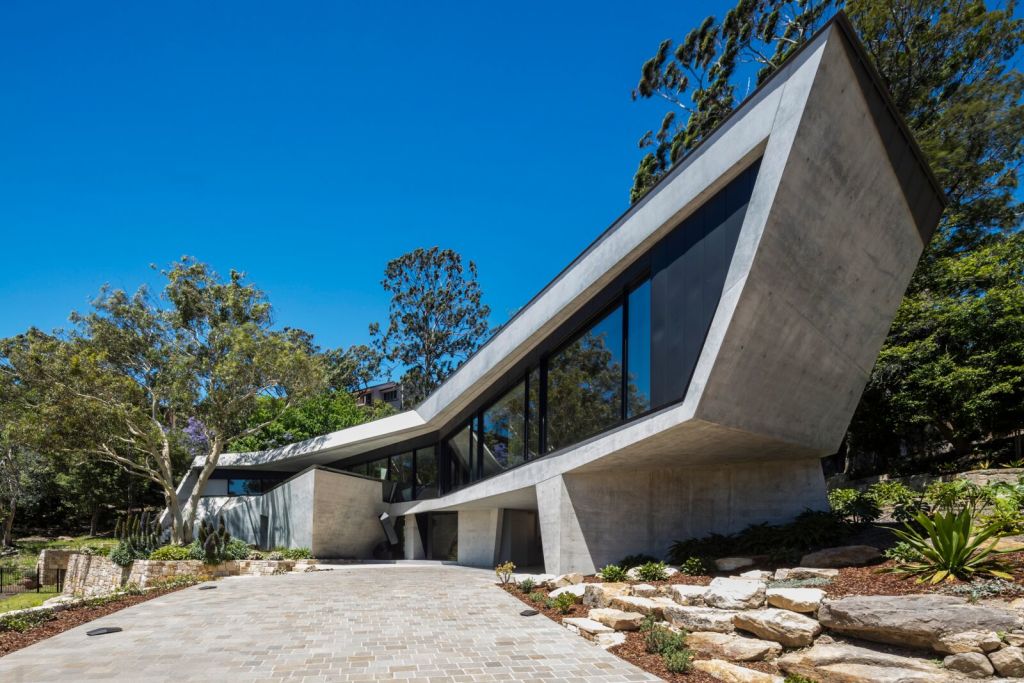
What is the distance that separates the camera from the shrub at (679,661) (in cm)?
656

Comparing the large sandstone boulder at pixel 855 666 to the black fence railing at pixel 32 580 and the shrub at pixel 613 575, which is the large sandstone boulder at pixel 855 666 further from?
the black fence railing at pixel 32 580

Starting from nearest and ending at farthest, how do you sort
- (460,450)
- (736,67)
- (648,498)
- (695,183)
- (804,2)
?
(695,183) < (648,498) < (460,450) < (804,2) < (736,67)

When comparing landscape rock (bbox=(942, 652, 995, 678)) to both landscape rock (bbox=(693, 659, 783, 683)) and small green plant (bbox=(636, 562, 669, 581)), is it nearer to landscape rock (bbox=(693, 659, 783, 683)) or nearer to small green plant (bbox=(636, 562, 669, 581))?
landscape rock (bbox=(693, 659, 783, 683))

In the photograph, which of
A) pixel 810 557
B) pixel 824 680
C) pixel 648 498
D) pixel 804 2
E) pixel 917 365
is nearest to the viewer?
pixel 824 680

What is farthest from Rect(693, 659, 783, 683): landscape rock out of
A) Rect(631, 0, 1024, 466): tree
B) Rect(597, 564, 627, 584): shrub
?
Rect(631, 0, 1024, 466): tree

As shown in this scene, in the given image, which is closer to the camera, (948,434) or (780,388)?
(780,388)

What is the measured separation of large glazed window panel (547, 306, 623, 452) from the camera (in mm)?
12766

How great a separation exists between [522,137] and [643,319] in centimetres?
1229

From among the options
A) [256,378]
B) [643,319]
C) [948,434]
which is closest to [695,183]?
[643,319]

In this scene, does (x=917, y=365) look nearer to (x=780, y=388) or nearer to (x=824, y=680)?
(x=780, y=388)

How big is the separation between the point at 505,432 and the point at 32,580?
1877 centimetres

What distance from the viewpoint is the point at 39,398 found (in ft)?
73.5

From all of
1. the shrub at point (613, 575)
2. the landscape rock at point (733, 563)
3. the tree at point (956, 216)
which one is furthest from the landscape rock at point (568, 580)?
the tree at point (956, 216)

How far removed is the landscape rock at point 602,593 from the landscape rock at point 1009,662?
5086 millimetres
